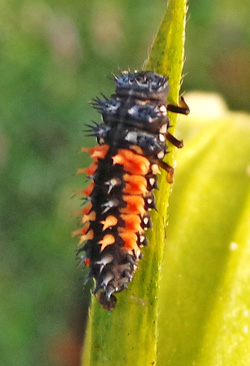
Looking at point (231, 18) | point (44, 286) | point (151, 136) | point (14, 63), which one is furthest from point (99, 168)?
point (231, 18)

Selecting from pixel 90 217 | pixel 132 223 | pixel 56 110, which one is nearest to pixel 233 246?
pixel 132 223

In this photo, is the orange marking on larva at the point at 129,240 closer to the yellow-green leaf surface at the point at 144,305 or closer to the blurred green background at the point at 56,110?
the yellow-green leaf surface at the point at 144,305

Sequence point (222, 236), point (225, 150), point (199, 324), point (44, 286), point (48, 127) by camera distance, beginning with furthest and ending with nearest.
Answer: point (48, 127) < point (44, 286) < point (225, 150) < point (222, 236) < point (199, 324)

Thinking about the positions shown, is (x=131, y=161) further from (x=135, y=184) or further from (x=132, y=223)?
(x=132, y=223)

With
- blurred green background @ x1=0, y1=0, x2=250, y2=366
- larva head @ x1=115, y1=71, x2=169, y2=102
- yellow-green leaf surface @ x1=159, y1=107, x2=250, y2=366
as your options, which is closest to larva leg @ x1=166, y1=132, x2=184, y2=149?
larva head @ x1=115, y1=71, x2=169, y2=102

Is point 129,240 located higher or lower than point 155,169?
lower

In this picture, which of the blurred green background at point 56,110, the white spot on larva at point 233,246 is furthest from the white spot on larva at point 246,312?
the blurred green background at point 56,110

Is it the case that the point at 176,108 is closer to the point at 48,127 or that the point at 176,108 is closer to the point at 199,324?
the point at 199,324
